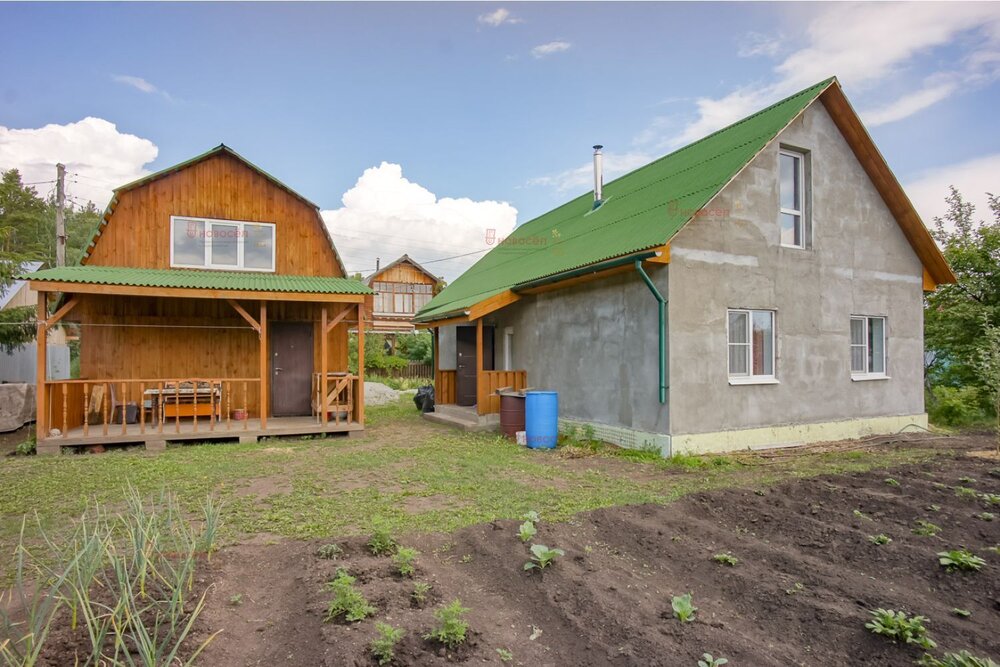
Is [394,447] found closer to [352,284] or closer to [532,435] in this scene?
[532,435]

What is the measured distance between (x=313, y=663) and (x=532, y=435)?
7610mm

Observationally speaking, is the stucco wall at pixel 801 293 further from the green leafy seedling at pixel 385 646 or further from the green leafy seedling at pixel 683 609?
the green leafy seedling at pixel 385 646

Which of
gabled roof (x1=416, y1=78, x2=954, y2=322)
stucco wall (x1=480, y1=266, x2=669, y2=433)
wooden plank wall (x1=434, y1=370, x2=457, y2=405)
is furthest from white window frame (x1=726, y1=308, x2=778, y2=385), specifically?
wooden plank wall (x1=434, y1=370, x2=457, y2=405)

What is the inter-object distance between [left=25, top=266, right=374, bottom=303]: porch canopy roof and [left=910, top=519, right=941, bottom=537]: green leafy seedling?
9410mm

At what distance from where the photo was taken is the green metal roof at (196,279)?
9808 millimetres

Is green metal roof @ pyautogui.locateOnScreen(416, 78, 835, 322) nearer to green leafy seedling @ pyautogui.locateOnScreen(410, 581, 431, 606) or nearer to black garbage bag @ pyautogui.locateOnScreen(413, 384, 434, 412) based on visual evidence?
black garbage bag @ pyautogui.locateOnScreen(413, 384, 434, 412)

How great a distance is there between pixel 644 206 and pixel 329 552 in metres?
9.19

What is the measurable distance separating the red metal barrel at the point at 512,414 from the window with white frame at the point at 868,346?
6630 millimetres

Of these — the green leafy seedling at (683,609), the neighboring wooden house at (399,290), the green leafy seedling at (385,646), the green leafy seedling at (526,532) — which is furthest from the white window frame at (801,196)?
the neighboring wooden house at (399,290)

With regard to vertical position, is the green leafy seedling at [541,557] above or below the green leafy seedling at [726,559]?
above

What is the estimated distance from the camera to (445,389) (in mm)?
15977

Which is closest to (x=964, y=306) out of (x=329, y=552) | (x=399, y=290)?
(x=329, y=552)

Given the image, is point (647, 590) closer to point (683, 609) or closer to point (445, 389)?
point (683, 609)

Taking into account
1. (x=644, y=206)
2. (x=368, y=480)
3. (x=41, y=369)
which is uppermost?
(x=644, y=206)
